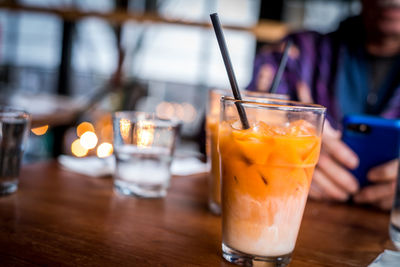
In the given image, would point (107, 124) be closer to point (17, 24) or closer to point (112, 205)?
point (112, 205)

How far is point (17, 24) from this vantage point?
6668mm

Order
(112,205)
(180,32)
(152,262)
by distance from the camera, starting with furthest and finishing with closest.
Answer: (180,32) → (112,205) → (152,262)

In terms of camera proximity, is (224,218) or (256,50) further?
(256,50)

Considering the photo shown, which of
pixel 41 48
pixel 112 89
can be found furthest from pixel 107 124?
pixel 41 48

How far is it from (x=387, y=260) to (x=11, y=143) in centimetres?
67

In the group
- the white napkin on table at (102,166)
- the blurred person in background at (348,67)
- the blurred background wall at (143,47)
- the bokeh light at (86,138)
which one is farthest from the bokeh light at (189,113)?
the white napkin on table at (102,166)

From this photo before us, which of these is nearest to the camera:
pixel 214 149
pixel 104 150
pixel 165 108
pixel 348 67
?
pixel 214 149

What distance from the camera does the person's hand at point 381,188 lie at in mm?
978

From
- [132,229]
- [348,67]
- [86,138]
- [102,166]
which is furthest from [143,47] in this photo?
[132,229]

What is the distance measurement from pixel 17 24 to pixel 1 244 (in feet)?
22.7

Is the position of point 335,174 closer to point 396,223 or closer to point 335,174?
point 335,174

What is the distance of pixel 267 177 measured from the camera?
0.55 metres

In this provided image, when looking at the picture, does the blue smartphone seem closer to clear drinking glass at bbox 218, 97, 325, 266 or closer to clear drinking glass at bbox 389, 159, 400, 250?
clear drinking glass at bbox 389, 159, 400, 250

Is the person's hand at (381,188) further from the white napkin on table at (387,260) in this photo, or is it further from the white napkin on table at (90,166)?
the white napkin on table at (90,166)
